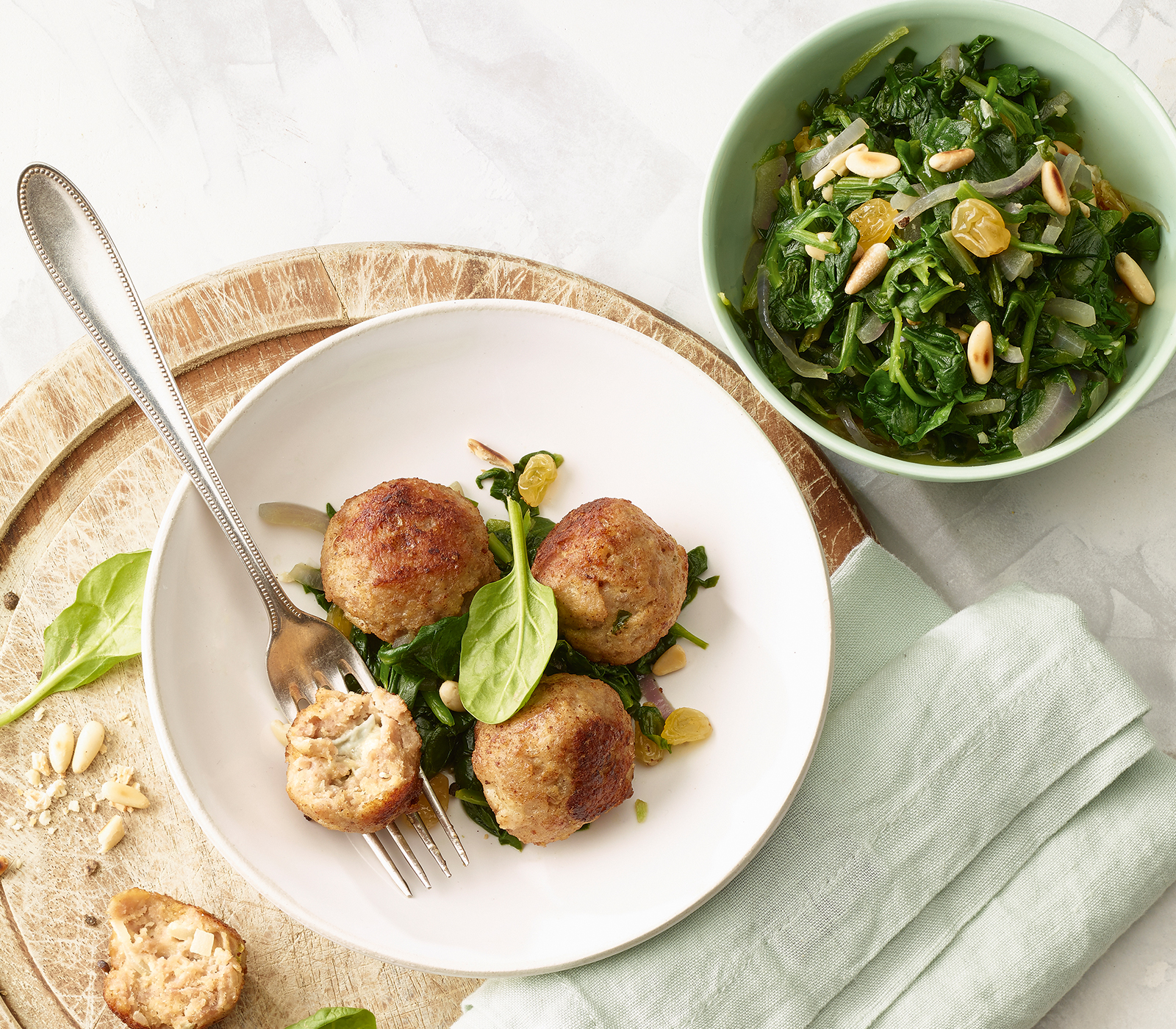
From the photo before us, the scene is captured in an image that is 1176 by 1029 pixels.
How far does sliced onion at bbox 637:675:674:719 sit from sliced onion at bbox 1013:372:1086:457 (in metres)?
1.22

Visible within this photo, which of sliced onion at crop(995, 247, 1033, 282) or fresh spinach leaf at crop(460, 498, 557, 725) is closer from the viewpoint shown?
fresh spinach leaf at crop(460, 498, 557, 725)

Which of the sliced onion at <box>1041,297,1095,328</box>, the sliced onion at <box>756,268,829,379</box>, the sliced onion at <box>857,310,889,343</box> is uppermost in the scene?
the sliced onion at <box>1041,297,1095,328</box>

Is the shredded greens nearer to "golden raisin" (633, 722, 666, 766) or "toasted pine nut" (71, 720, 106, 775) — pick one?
"golden raisin" (633, 722, 666, 766)

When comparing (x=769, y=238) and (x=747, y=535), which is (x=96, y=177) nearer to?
(x=769, y=238)

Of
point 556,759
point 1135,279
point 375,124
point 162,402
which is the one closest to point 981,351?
point 1135,279

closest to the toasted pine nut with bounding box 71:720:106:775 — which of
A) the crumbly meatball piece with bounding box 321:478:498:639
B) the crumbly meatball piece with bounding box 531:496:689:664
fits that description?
the crumbly meatball piece with bounding box 321:478:498:639

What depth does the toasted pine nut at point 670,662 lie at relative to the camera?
8.78 ft

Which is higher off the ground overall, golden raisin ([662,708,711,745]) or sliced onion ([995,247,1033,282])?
sliced onion ([995,247,1033,282])

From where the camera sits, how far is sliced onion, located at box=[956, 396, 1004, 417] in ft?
8.42

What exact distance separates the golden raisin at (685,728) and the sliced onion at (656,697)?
0.04m

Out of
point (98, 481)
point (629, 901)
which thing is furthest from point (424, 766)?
point (98, 481)

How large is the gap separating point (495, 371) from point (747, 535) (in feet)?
2.92

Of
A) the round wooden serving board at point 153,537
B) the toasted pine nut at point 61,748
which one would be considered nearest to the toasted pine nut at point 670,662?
the round wooden serving board at point 153,537

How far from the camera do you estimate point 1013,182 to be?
2.43 metres
